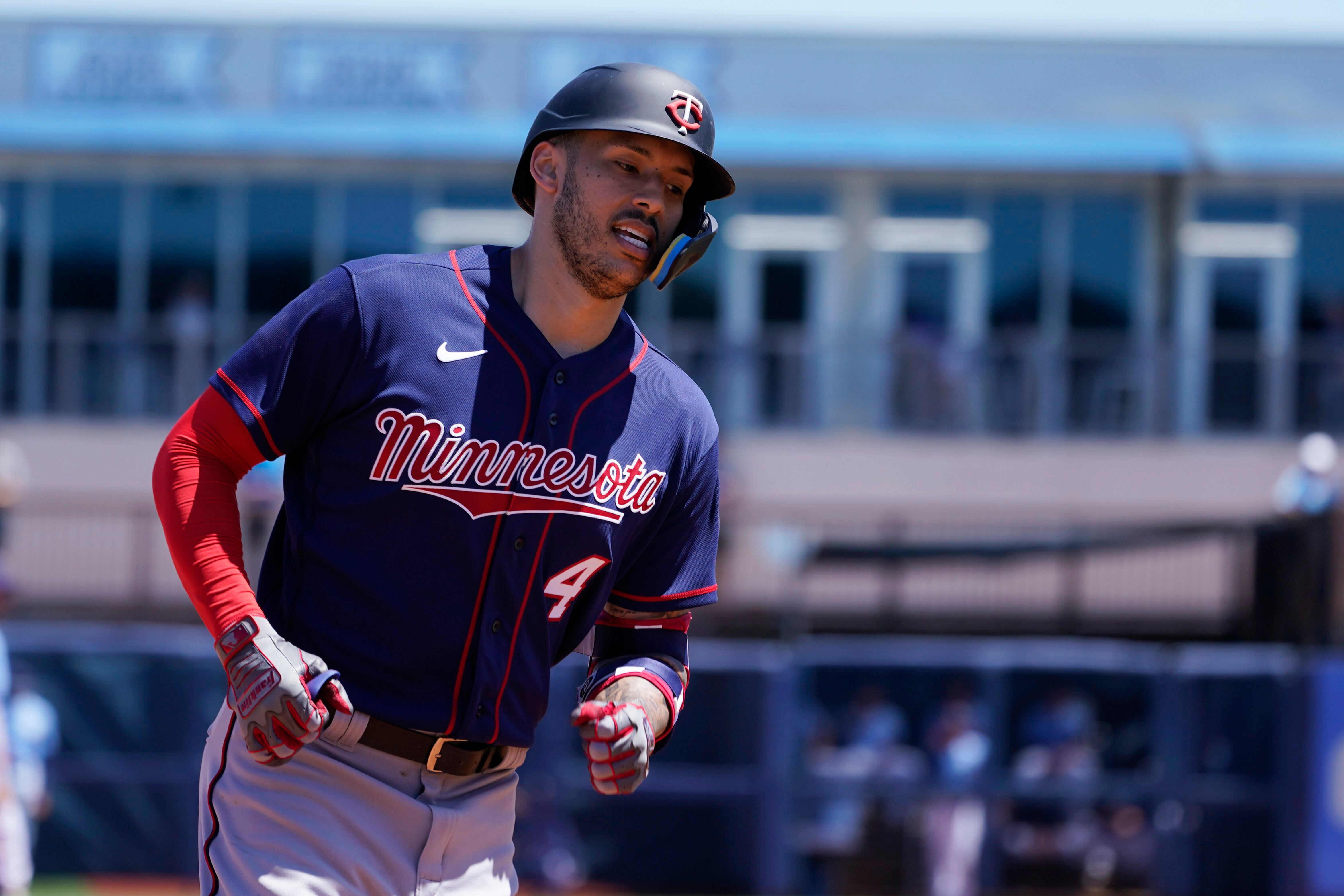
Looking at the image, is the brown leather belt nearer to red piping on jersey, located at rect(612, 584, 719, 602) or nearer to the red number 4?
the red number 4

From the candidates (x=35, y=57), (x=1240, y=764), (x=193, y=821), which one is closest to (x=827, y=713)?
(x=1240, y=764)

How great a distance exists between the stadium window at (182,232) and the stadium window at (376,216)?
1.75m

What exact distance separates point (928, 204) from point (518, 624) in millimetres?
17759

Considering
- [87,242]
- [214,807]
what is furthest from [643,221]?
[87,242]

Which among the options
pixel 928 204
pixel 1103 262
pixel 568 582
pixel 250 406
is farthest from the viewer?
pixel 928 204

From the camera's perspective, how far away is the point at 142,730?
31.7ft

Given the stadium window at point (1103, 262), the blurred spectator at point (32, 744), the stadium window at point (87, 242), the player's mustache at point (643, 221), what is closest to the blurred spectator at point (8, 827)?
the blurred spectator at point (32, 744)

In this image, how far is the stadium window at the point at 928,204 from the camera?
773 inches

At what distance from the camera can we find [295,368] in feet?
8.13

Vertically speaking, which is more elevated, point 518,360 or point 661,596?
point 518,360

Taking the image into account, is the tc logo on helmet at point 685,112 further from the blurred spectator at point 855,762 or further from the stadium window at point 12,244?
the stadium window at point 12,244

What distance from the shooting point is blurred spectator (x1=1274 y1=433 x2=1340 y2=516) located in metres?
12.0

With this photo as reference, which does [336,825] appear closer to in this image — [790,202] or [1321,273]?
[790,202]

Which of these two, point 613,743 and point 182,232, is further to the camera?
point 182,232
